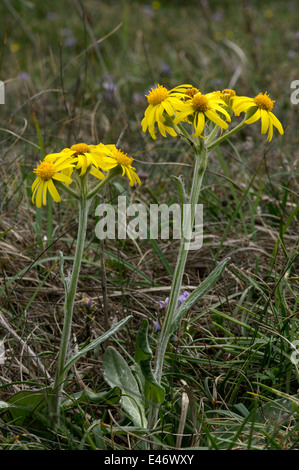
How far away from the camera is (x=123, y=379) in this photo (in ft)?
5.45

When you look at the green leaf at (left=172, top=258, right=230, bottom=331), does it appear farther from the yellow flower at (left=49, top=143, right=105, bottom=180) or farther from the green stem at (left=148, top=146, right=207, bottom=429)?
the yellow flower at (left=49, top=143, right=105, bottom=180)

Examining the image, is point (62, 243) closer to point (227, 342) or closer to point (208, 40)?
point (227, 342)

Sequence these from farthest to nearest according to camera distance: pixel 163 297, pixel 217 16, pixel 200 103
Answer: pixel 217 16 < pixel 163 297 < pixel 200 103

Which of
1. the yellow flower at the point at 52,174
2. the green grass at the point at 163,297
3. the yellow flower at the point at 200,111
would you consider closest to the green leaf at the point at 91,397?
the green grass at the point at 163,297

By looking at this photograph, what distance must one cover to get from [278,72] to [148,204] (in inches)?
122

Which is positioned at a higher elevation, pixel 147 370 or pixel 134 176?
pixel 134 176

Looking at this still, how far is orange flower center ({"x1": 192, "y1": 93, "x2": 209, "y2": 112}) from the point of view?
56.4 inches

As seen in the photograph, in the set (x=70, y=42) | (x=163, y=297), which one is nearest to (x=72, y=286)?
(x=163, y=297)

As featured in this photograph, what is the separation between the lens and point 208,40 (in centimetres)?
659

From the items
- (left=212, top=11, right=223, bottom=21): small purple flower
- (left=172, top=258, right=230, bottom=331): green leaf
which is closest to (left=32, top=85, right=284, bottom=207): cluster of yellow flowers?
(left=172, top=258, right=230, bottom=331): green leaf

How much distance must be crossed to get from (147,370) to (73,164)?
62 centimetres

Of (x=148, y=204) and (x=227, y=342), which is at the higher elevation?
(x=148, y=204)

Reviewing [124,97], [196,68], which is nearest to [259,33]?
[196,68]

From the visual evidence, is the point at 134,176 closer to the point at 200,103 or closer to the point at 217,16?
the point at 200,103
